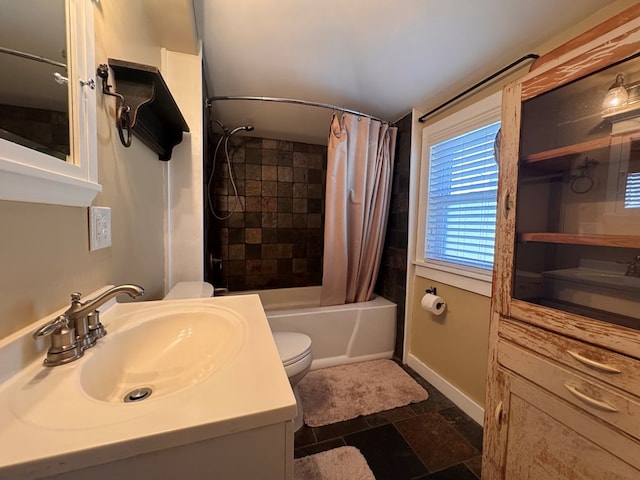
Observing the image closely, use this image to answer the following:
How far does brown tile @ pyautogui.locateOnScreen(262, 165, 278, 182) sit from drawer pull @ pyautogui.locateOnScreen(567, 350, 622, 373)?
253 centimetres

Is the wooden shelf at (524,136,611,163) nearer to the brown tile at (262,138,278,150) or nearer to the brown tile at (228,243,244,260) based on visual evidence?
the brown tile at (262,138,278,150)

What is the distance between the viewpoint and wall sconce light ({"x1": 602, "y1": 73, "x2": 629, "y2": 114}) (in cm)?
78

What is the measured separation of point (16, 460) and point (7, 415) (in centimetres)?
13

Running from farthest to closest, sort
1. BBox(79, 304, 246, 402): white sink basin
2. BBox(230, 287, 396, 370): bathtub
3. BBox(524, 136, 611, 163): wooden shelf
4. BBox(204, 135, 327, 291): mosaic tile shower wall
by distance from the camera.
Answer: BBox(204, 135, 327, 291): mosaic tile shower wall
BBox(230, 287, 396, 370): bathtub
BBox(524, 136, 611, 163): wooden shelf
BBox(79, 304, 246, 402): white sink basin

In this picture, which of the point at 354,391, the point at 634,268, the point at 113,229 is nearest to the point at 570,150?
the point at 634,268

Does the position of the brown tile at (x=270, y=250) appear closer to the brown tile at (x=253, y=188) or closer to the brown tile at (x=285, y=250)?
the brown tile at (x=285, y=250)

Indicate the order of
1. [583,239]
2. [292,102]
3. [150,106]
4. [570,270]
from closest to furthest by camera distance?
[583,239]
[570,270]
[150,106]
[292,102]

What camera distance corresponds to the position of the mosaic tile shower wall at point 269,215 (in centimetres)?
262

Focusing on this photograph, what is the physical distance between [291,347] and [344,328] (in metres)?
0.71

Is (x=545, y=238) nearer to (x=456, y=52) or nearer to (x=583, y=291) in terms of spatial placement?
(x=583, y=291)

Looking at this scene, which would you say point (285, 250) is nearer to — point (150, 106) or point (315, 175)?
point (315, 175)

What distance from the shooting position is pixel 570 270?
3.08 feet

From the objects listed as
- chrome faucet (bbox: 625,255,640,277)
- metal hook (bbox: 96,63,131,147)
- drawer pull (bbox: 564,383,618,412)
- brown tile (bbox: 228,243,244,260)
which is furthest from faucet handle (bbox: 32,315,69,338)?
brown tile (bbox: 228,243,244,260)

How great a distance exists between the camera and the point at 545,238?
93 cm
